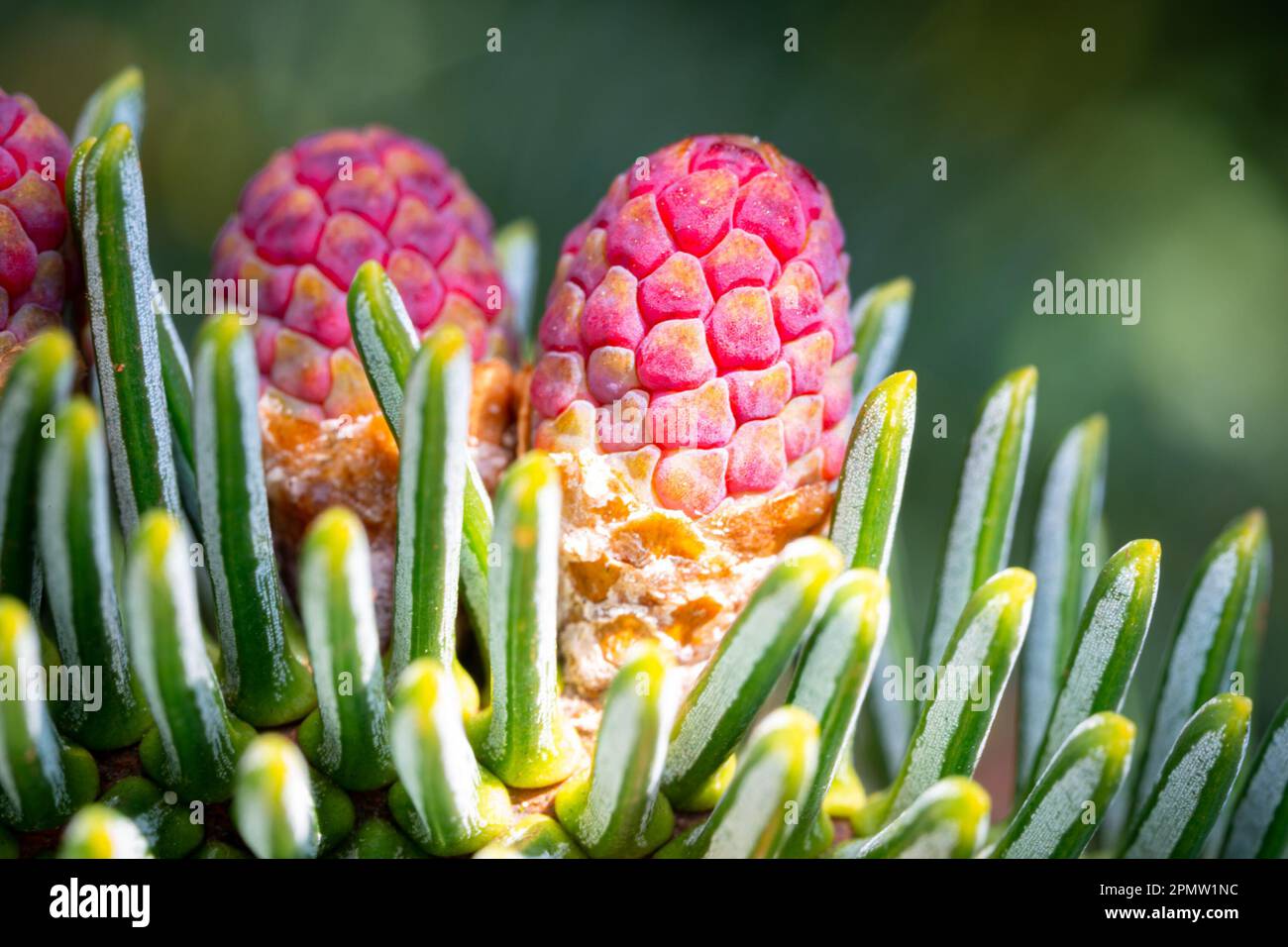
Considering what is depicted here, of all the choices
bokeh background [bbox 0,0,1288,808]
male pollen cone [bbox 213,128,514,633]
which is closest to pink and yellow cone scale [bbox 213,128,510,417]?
male pollen cone [bbox 213,128,514,633]

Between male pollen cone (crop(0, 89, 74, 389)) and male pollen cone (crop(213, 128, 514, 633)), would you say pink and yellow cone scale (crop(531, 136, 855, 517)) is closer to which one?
male pollen cone (crop(213, 128, 514, 633))

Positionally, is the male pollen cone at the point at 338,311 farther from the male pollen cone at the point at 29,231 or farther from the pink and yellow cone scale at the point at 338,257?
the male pollen cone at the point at 29,231

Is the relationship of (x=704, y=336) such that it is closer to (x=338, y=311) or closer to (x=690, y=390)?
(x=690, y=390)

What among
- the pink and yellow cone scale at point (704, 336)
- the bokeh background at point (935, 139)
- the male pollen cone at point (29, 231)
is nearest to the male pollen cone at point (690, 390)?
the pink and yellow cone scale at point (704, 336)

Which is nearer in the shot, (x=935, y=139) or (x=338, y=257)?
(x=338, y=257)

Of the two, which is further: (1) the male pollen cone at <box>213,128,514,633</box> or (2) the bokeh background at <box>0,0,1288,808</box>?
(2) the bokeh background at <box>0,0,1288,808</box>

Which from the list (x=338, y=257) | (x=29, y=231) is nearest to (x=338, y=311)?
(x=338, y=257)
